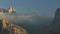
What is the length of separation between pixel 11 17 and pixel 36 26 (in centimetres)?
56

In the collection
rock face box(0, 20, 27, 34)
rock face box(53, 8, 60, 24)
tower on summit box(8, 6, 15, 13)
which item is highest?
tower on summit box(8, 6, 15, 13)

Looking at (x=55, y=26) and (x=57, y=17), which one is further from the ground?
(x=57, y=17)

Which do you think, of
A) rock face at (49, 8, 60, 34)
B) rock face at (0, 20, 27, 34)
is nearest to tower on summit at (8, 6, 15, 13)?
rock face at (0, 20, 27, 34)

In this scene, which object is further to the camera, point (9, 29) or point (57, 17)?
point (57, 17)

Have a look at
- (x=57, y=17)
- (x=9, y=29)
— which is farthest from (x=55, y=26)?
(x=9, y=29)

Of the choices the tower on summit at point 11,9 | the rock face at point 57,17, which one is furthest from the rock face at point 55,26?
the tower on summit at point 11,9

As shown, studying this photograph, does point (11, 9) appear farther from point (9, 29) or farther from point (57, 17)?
point (57, 17)

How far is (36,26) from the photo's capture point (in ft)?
8.21

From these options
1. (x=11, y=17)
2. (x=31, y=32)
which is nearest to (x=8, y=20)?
(x=11, y=17)

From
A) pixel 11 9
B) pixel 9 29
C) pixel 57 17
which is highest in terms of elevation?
pixel 11 9

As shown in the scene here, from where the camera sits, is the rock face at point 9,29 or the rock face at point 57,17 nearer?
the rock face at point 9,29

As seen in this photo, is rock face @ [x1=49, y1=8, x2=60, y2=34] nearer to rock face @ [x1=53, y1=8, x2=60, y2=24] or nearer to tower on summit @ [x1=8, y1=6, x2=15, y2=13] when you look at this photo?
rock face @ [x1=53, y1=8, x2=60, y2=24]

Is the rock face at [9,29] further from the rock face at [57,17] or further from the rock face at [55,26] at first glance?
the rock face at [57,17]

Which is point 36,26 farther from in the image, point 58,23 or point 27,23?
point 58,23
